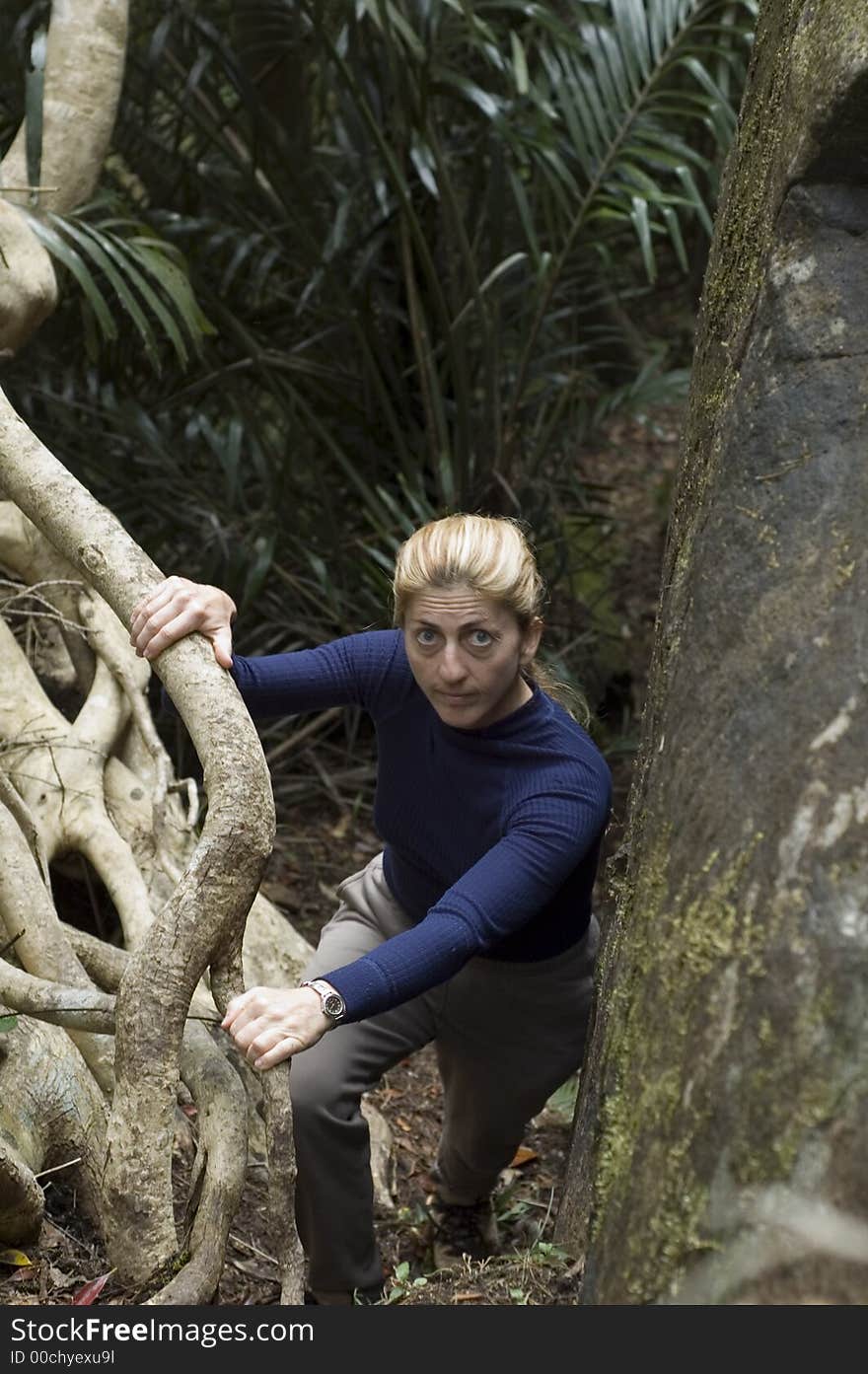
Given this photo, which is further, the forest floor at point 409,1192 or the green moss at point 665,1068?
the forest floor at point 409,1192

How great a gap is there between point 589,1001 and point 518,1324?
113 cm

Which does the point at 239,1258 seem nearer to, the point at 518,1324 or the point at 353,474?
the point at 518,1324

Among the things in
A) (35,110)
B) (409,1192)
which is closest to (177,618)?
(409,1192)

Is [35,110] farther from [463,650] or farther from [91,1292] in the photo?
[91,1292]

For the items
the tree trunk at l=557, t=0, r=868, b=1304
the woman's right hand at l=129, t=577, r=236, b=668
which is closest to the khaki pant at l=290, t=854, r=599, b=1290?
the tree trunk at l=557, t=0, r=868, b=1304

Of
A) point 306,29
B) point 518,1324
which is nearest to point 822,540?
point 518,1324

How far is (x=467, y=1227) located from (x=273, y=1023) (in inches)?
67.0

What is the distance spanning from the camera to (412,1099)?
4.42 meters

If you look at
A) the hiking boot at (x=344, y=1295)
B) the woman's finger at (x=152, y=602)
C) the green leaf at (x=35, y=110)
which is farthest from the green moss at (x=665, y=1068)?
the green leaf at (x=35, y=110)

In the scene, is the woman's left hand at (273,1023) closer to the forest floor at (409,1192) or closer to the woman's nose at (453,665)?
the forest floor at (409,1192)

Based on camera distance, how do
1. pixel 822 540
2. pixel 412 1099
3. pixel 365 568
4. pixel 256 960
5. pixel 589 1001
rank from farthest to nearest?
pixel 365 568 → pixel 412 1099 → pixel 256 960 → pixel 589 1001 → pixel 822 540

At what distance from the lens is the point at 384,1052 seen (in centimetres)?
305

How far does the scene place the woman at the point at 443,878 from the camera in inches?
98.0

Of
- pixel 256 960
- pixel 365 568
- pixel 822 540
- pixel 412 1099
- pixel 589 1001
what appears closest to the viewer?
pixel 822 540
